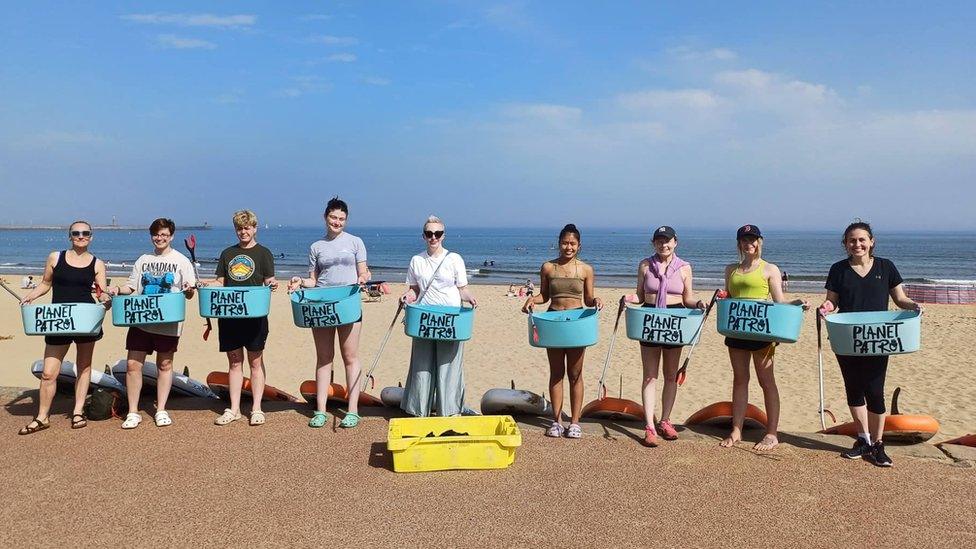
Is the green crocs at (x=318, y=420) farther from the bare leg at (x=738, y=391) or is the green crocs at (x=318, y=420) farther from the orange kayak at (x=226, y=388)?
the bare leg at (x=738, y=391)

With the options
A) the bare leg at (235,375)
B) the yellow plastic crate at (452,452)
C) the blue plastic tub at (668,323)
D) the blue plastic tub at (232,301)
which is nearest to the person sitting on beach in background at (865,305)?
the blue plastic tub at (668,323)

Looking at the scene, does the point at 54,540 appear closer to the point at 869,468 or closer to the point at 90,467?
the point at 90,467

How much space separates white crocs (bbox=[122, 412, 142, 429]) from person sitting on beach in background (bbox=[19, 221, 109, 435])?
365 millimetres

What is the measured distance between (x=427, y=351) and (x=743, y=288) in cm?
244

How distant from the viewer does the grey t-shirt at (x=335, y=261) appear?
5.34m

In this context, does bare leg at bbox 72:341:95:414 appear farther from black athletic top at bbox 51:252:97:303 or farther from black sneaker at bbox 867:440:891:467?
black sneaker at bbox 867:440:891:467

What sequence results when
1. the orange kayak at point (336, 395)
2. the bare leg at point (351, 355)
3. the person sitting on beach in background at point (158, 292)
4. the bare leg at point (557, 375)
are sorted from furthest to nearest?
the orange kayak at point (336, 395) → the bare leg at point (351, 355) → the person sitting on beach in background at point (158, 292) → the bare leg at point (557, 375)

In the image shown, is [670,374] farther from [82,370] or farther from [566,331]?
[82,370]

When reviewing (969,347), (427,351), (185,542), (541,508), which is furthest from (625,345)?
(185,542)

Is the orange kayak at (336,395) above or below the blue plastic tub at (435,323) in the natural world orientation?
below

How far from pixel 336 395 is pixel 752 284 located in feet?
11.8

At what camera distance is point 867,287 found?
182 inches

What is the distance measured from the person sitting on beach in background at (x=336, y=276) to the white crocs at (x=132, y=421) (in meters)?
1.38

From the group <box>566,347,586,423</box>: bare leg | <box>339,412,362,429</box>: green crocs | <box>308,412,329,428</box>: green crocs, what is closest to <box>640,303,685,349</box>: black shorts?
<box>566,347,586,423</box>: bare leg
